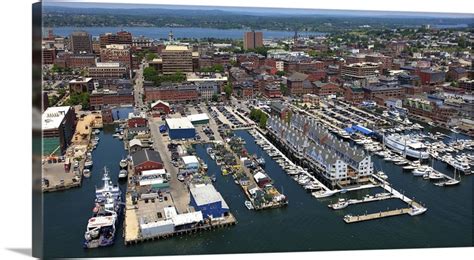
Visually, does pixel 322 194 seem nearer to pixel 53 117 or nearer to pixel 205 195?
pixel 205 195

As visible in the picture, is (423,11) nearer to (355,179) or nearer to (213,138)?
(355,179)

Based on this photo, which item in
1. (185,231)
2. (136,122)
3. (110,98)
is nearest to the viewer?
(185,231)

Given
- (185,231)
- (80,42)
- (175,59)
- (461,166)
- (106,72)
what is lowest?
A: (185,231)

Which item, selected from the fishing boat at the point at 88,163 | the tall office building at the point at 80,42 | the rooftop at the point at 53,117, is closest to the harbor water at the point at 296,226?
the fishing boat at the point at 88,163

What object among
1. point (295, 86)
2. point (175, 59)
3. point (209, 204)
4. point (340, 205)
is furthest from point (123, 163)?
point (175, 59)

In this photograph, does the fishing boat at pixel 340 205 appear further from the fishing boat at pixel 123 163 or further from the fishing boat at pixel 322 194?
the fishing boat at pixel 123 163

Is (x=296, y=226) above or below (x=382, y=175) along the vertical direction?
below

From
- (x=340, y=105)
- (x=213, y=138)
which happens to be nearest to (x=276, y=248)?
(x=213, y=138)
